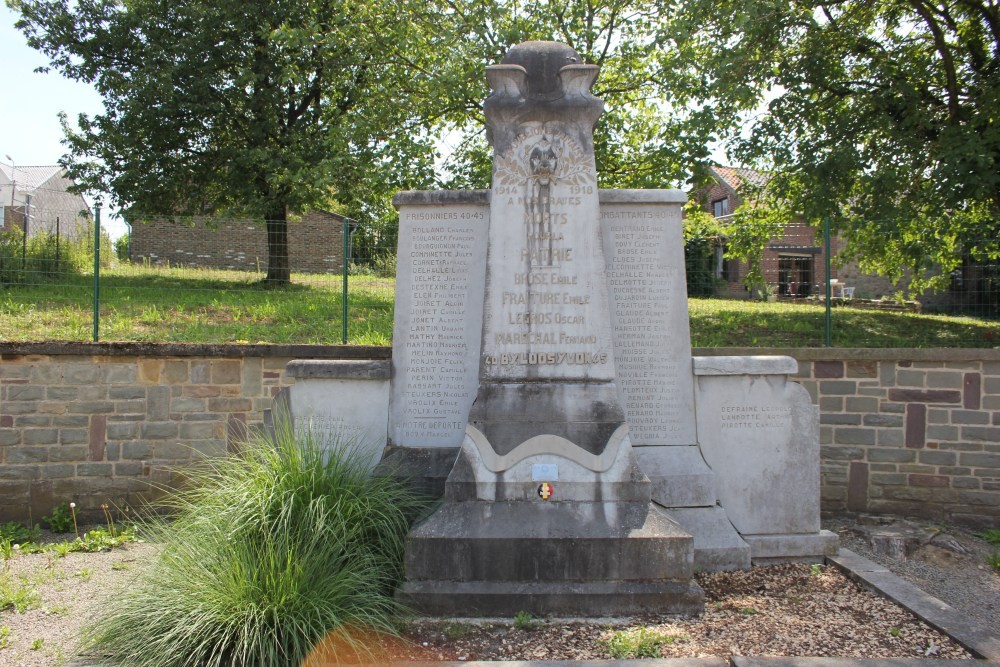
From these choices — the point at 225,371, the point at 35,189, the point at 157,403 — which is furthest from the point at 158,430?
the point at 35,189

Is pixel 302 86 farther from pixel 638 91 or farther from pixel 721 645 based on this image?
pixel 721 645

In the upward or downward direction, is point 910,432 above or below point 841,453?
above

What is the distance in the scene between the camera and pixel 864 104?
9.55 m

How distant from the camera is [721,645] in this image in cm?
354

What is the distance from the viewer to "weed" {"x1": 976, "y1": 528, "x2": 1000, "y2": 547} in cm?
661

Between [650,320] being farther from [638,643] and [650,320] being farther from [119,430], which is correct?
[119,430]

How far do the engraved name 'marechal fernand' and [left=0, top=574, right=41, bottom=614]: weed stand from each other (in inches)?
99.7

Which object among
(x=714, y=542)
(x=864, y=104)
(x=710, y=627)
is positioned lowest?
(x=710, y=627)

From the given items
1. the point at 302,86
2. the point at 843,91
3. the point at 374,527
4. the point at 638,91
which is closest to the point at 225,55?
the point at 302,86

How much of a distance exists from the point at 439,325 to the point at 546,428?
1.34 m

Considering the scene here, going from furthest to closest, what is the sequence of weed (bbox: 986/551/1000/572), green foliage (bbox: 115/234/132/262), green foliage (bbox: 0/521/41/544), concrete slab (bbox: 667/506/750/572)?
1. green foliage (bbox: 115/234/132/262)
2. green foliage (bbox: 0/521/41/544)
3. weed (bbox: 986/551/1000/572)
4. concrete slab (bbox: 667/506/750/572)

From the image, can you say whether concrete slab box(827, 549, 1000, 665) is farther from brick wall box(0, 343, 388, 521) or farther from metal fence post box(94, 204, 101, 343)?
metal fence post box(94, 204, 101, 343)

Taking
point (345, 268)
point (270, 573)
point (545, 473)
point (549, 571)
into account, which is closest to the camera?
point (270, 573)

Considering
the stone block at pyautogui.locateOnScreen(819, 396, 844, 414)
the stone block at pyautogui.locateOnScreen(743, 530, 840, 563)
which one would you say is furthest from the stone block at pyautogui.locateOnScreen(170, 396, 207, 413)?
the stone block at pyautogui.locateOnScreen(819, 396, 844, 414)
